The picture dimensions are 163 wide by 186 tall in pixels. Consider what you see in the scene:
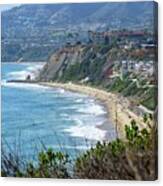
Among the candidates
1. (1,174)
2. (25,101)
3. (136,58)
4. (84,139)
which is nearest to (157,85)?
(136,58)

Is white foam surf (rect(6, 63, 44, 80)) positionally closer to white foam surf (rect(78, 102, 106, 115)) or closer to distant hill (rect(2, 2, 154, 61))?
distant hill (rect(2, 2, 154, 61))

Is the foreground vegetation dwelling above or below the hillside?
below

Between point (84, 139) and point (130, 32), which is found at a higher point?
point (130, 32)

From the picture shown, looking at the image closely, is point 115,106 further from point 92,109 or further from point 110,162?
point 110,162

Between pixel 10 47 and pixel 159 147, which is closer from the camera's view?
pixel 159 147

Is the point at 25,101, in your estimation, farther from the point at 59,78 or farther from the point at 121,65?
the point at 121,65

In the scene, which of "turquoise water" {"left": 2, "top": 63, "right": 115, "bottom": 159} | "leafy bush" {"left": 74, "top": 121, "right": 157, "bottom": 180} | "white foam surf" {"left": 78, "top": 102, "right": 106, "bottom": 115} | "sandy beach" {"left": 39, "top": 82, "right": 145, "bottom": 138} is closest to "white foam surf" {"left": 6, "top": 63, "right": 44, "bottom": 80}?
"turquoise water" {"left": 2, "top": 63, "right": 115, "bottom": 159}
